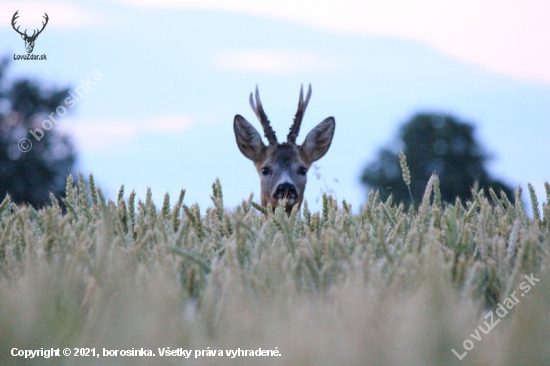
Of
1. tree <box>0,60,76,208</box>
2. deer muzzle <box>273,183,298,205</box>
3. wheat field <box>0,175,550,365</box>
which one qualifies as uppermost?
tree <box>0,60,76,208</box>

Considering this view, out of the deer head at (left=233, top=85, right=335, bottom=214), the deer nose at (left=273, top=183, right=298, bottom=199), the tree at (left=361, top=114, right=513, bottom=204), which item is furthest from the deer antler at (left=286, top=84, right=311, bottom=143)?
the tree at (left=361, top=114, right=513, bottom=204)

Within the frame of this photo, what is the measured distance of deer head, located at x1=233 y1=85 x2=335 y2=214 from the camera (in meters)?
8.38

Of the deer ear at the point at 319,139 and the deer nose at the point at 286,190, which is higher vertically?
the deer ear at the point at 319,139

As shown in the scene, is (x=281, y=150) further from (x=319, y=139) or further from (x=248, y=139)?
(x=319, y=139)

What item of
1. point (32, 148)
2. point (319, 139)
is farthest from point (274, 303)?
point (32, 148)

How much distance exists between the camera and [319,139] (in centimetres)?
920

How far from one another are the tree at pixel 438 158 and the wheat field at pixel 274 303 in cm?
4113

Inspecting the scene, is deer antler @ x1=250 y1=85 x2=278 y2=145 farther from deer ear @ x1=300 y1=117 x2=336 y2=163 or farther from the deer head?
deer ear @ x1=300 y1=117 x2=336 y2=163

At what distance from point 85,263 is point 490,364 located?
5.63 feet

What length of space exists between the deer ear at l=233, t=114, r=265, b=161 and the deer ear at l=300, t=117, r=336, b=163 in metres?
0.59

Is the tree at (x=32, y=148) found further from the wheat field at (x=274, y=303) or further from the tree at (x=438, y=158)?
the wheat field at (x=274, y=303)

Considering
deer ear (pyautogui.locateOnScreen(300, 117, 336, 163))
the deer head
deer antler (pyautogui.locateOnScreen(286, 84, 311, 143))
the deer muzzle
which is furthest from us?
deer ear (pyautogui.locateOnScreen(300, 117, 336, 163))

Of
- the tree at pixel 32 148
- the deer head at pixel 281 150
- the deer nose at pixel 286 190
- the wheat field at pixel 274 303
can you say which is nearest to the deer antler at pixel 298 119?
the deer head at pixel 281 150

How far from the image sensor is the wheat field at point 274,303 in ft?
6.31
